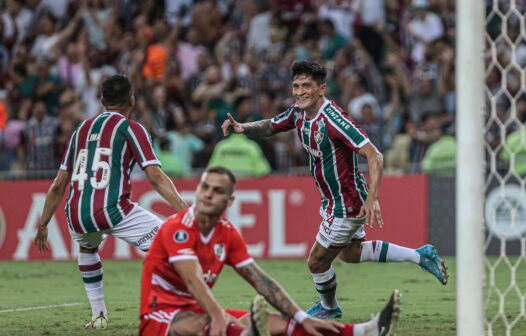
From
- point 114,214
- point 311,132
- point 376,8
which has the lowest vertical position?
point 114,214

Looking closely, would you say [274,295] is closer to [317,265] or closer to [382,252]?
[317,265]

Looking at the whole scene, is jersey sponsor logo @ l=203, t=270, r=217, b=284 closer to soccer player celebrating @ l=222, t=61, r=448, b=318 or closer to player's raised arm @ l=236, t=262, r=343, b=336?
player's raised arm @ l=236, t=262, r=343, b=336

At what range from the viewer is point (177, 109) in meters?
17.6

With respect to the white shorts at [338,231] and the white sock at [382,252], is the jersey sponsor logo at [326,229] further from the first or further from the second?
the white sock at [382,252]

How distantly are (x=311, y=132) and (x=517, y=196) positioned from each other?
22.6 ft

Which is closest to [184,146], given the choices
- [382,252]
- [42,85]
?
[42,85]

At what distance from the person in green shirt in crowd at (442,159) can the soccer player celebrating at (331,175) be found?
628 cm

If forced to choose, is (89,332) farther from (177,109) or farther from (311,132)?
(177,109)

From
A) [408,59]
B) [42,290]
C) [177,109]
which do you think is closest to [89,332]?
[42,290]

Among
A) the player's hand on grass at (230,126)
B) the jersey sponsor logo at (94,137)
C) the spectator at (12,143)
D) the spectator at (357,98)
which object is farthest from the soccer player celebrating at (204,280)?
the spectator at (12,143)

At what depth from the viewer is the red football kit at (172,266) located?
6.49 metres

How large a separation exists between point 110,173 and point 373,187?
2.02 metres

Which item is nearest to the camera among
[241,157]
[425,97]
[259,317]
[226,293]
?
[259,317]

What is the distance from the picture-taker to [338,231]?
30.0ft
